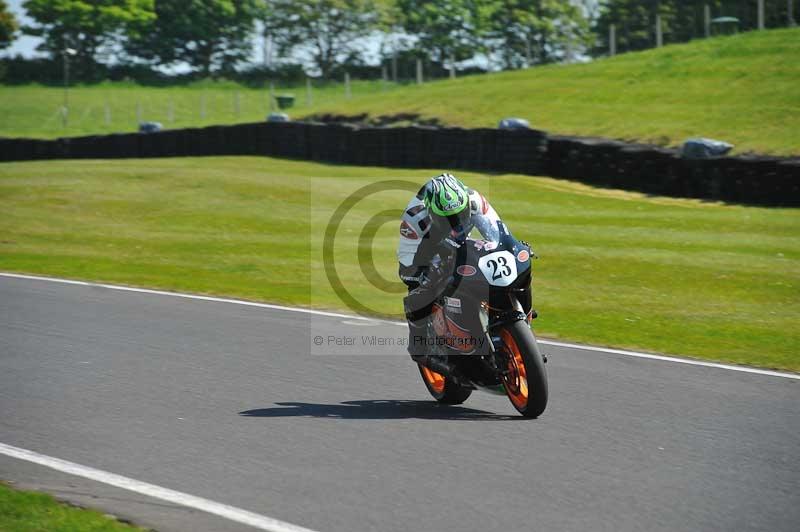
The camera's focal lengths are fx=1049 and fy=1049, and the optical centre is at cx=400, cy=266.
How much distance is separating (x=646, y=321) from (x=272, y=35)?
70.7 metres

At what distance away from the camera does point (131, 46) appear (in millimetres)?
78062

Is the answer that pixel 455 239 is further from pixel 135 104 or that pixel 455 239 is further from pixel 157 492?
pixel 135 104

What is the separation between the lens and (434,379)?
781 cm

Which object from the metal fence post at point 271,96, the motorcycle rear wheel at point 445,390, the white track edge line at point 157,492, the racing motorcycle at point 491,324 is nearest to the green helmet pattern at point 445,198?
the racing motorcycle at point 491,324

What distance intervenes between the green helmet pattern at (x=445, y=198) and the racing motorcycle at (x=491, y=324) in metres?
0.25

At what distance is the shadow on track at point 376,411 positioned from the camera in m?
7.12

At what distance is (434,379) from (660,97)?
2816cm

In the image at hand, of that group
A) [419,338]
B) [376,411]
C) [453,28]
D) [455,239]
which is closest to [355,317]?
[419,338]

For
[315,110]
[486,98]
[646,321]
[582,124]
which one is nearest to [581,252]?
[646,321]

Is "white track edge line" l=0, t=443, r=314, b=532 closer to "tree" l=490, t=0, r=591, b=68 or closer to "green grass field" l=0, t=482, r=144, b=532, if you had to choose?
"green grass field" l=0, t=482, r=144, b=532

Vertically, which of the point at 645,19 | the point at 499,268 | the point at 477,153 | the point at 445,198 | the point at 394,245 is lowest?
the point at 394,245

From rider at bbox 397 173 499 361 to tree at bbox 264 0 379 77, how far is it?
71.3 m

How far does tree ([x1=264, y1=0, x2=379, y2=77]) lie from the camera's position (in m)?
77.4

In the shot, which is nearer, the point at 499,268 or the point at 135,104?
the point at 499,268
